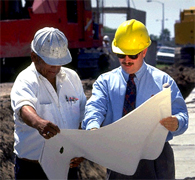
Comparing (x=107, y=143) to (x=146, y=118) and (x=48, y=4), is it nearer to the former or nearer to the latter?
(x=146, y=118)

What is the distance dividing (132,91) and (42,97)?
Answer: 0.71 metres

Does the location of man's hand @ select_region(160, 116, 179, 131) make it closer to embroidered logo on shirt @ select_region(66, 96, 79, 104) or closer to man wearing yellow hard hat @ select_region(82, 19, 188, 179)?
man wearing yellow hard hat @ select_region(82, 19, 188, 179)

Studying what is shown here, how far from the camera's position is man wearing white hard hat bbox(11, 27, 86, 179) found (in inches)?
137

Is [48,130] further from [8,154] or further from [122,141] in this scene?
[8,154]

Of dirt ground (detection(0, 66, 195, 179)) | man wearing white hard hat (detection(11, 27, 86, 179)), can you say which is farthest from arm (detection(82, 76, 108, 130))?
dirt ground (detection(0, 66, 195, 179))

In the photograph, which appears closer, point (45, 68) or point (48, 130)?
point (48, 130)

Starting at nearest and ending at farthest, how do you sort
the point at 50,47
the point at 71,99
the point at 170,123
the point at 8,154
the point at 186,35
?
the point at 170,123
the point at 50,47
the point at 71,99
the point at 8,154
the point at 186,35

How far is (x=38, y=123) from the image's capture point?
10.3 ft

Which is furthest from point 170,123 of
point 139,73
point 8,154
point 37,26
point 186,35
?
point 186,35

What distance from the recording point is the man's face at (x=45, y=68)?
3553 millimetres

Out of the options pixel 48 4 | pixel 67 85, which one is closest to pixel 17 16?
pixel 48 4

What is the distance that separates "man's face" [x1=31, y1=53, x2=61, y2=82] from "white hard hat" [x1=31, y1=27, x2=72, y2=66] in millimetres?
61

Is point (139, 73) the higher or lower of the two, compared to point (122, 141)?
higher

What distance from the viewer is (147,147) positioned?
120 inches
